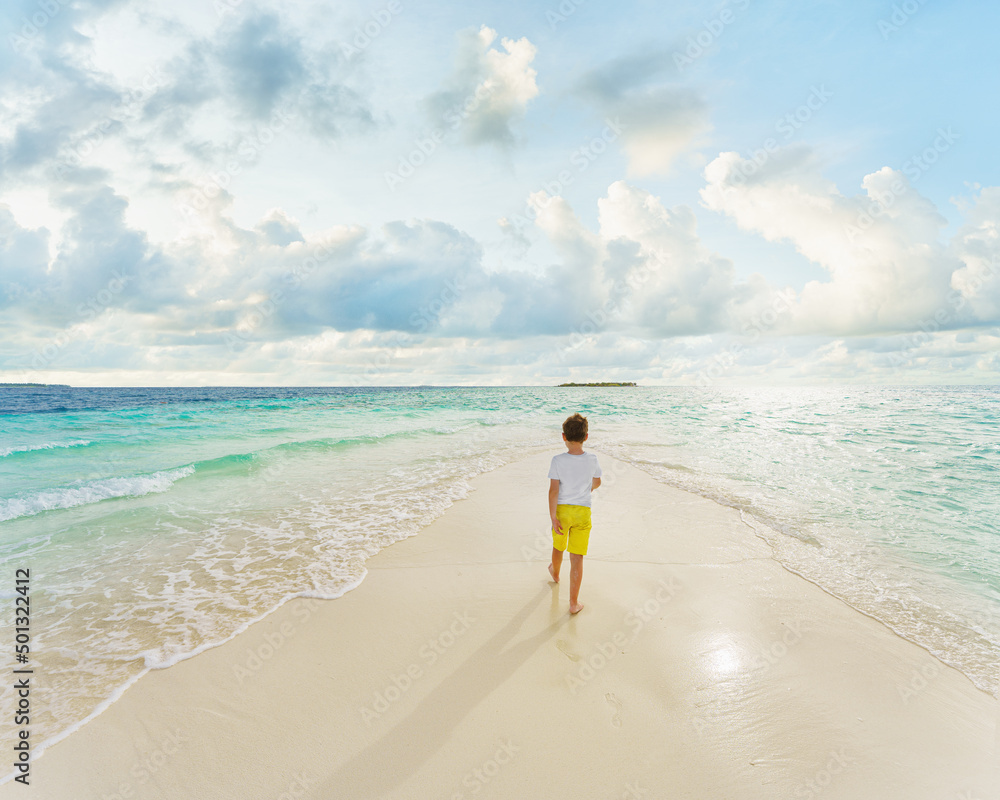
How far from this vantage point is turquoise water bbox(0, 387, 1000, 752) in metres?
4.94

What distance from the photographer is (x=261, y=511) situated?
9547 mm

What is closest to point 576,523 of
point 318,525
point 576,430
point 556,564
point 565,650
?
point 556,564

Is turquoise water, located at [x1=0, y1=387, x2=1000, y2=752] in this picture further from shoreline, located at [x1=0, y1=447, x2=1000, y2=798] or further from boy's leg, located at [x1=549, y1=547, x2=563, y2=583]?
boy's leg, located at [x1=549, y1=547, x2=563, y2=583]

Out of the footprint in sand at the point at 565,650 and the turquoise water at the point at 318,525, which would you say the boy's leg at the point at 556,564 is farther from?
the turquoise water at the point at 318,525

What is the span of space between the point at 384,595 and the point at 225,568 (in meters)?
2.87

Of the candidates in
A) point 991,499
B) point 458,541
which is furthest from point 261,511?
point 991,499

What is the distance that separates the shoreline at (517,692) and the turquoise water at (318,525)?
542 mm

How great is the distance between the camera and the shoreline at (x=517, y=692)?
3.06m

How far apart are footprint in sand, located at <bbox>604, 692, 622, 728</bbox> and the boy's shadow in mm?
841

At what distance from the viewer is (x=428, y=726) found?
3.40 meters

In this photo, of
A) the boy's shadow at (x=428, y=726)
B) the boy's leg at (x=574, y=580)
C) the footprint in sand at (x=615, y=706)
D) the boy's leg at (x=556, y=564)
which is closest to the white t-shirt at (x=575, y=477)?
the boy's leg at (x=574, y=580)

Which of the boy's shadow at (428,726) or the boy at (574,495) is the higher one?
the boy at (574,495)

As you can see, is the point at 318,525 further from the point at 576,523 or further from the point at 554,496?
the point at 576,523

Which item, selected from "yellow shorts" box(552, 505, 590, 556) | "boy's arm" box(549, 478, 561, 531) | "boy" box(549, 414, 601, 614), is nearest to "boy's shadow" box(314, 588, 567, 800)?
"boy" box(549, 414, 601, 614)
